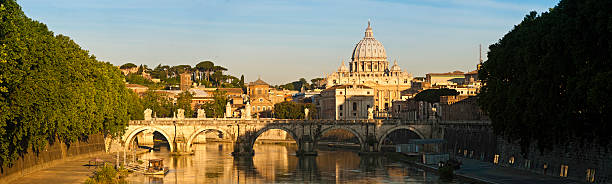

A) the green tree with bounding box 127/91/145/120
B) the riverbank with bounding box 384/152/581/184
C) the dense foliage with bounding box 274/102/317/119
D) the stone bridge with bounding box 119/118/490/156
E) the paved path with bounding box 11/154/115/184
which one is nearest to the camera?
the paved path with bounding box 11/154/115/184

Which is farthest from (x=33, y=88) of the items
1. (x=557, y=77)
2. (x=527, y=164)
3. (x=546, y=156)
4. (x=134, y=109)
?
(x=134, y=109)

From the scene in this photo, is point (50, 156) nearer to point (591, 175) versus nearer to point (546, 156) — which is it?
point (546, 156)

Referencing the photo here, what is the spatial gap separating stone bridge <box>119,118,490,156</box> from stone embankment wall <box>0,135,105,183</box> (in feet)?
34.7

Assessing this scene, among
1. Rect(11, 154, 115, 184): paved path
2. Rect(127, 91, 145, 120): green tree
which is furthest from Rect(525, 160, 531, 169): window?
Rect(127, 91, 145, 120): green tree

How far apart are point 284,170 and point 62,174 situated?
81.6 feet

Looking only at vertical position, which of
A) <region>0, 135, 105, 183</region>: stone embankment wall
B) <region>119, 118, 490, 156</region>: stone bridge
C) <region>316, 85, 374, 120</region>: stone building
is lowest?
<region>0, 135, 105, 183</region>: stone embankment wall

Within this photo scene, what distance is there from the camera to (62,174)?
60062 millimetres

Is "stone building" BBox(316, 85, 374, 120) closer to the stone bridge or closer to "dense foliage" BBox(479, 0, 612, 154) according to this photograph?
the stone bridge

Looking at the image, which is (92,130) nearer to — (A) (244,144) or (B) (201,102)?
(A) (244,144)

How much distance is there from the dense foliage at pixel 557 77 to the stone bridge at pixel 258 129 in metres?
38.1

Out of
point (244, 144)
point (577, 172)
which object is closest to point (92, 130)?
point (244, 144)

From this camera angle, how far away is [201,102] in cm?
19950

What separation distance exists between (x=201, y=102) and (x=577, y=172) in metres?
151

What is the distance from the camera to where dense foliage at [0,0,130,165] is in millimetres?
43000
